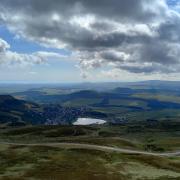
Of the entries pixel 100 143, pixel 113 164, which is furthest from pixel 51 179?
pixel 100 143

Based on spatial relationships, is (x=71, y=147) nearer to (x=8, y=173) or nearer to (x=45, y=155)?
(x=45, y=155)

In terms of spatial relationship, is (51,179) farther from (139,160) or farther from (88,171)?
(139,160)

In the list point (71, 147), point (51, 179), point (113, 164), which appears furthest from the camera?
point (71, 147)

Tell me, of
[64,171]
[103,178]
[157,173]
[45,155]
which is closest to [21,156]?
[45,155]

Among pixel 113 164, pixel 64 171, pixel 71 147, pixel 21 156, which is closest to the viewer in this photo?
pixel 64 171

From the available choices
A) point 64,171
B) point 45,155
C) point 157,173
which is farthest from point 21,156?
point 157,173

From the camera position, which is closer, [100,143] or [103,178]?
[103,178]

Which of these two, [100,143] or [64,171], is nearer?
[64,171]

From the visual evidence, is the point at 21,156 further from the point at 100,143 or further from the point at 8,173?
the point at 100,143

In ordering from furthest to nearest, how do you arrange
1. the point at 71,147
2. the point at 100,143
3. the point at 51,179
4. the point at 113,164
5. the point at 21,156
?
the point at 100,143 → the point at 71,147 → the point at 21,156 → the point at 113,164 → the point at 51,179
